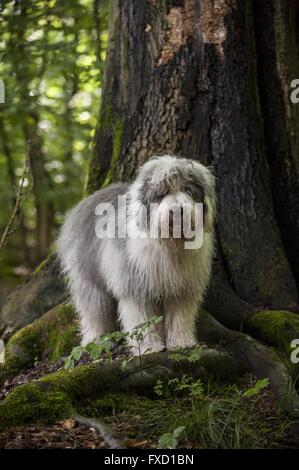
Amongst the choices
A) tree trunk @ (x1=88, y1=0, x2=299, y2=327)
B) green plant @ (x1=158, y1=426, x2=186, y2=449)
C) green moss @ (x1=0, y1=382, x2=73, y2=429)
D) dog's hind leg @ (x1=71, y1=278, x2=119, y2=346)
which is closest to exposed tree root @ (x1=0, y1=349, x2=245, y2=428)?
green moss @ (x1=0, y1=382, x2=73, y2=429)

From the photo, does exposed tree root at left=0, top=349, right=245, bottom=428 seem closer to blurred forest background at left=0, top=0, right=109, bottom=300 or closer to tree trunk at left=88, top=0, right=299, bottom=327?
tree trunk at left=88, top=0, right=299, bottom=327

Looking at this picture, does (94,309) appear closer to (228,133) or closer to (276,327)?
(276,327)

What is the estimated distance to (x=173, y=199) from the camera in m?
4.18

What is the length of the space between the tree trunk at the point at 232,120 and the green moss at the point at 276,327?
6.1 inches

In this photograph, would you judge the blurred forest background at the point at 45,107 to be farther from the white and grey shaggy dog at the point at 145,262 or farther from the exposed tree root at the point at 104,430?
the exposed tree root at the point at 104,430

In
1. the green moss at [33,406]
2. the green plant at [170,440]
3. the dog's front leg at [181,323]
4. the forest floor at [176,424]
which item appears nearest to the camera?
the green plant at [170,440]

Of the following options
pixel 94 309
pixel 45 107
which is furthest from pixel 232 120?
pixel 45 107

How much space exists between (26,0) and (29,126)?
15.1 feet

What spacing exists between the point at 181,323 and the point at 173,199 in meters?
1.16

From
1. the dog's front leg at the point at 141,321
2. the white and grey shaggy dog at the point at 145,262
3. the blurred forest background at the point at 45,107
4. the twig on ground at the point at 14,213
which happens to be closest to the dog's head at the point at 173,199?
the white and grey shaggy dog at the point at 145,262

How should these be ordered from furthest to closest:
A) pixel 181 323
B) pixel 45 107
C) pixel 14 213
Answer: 1. pixel 45 107
2. pixel 14 213
3. pixel 181 323

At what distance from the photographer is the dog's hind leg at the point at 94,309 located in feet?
17.1

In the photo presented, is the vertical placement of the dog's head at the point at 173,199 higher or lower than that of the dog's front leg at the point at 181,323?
higher

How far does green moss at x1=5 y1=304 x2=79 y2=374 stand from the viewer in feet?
18.0
